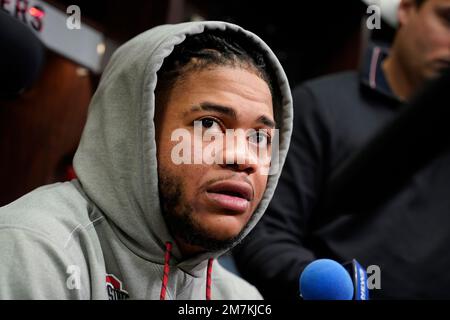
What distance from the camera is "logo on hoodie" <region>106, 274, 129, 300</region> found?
30.5 inches

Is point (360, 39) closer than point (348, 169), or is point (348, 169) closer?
point (348, 169)

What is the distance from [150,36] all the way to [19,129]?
3.49 feet

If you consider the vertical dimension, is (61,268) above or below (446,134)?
below

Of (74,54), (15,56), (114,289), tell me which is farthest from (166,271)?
(74,54)

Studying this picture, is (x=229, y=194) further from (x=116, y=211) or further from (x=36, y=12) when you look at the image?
(x=36, y=12)

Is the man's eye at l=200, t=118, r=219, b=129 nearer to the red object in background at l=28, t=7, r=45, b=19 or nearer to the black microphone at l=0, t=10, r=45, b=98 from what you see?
the black microphone at l=0, t=10, r=45, b=98

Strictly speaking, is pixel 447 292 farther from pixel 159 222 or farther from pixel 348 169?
pixel 348 169

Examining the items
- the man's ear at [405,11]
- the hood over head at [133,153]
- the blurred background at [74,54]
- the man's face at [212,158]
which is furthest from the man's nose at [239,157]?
the man's ear at [405,11]

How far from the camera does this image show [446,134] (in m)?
0.29

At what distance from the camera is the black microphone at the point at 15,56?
67 centimetres

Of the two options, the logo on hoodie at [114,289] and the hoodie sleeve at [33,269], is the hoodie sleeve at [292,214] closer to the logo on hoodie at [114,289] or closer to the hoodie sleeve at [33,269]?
the logo on hoodie at [114,289]

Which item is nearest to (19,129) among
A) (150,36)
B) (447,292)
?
(150,36)

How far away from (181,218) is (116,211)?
0.36 ft

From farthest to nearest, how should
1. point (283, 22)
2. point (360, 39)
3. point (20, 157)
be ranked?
point (360, 39), point (283, 22), point (20, 157)
